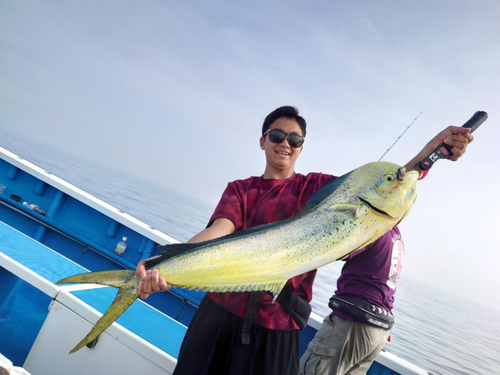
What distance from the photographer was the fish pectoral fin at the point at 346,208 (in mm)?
1590

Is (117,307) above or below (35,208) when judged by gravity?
above

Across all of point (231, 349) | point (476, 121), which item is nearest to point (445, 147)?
point (476, 121)

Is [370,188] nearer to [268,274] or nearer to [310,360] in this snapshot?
[268,274]

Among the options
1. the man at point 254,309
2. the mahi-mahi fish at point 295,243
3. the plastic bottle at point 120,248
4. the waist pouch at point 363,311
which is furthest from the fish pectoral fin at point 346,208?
the plastic bottle at point 120,248

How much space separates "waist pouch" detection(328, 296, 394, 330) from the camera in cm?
296

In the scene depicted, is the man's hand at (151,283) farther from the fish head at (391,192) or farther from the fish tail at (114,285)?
the fish head at (391,192)

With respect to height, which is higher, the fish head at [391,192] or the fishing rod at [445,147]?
the fishing rod at [445,147]

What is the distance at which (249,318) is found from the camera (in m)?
1.93

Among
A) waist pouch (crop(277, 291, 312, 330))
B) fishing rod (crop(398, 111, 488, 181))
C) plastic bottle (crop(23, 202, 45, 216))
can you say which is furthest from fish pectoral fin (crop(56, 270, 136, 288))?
plastic bottle (crop(23, 202, 45, 216))

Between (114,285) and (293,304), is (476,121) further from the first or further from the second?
(114,285)

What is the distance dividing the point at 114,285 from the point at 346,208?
1.19m

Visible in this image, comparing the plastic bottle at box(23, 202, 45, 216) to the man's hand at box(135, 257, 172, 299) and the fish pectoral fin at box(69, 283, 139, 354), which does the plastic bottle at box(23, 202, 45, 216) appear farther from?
the man's hand at box(135, 257, 172, 299)

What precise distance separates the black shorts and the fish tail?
0.49 m

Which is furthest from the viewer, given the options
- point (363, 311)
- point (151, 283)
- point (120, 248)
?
point (120, 248)
